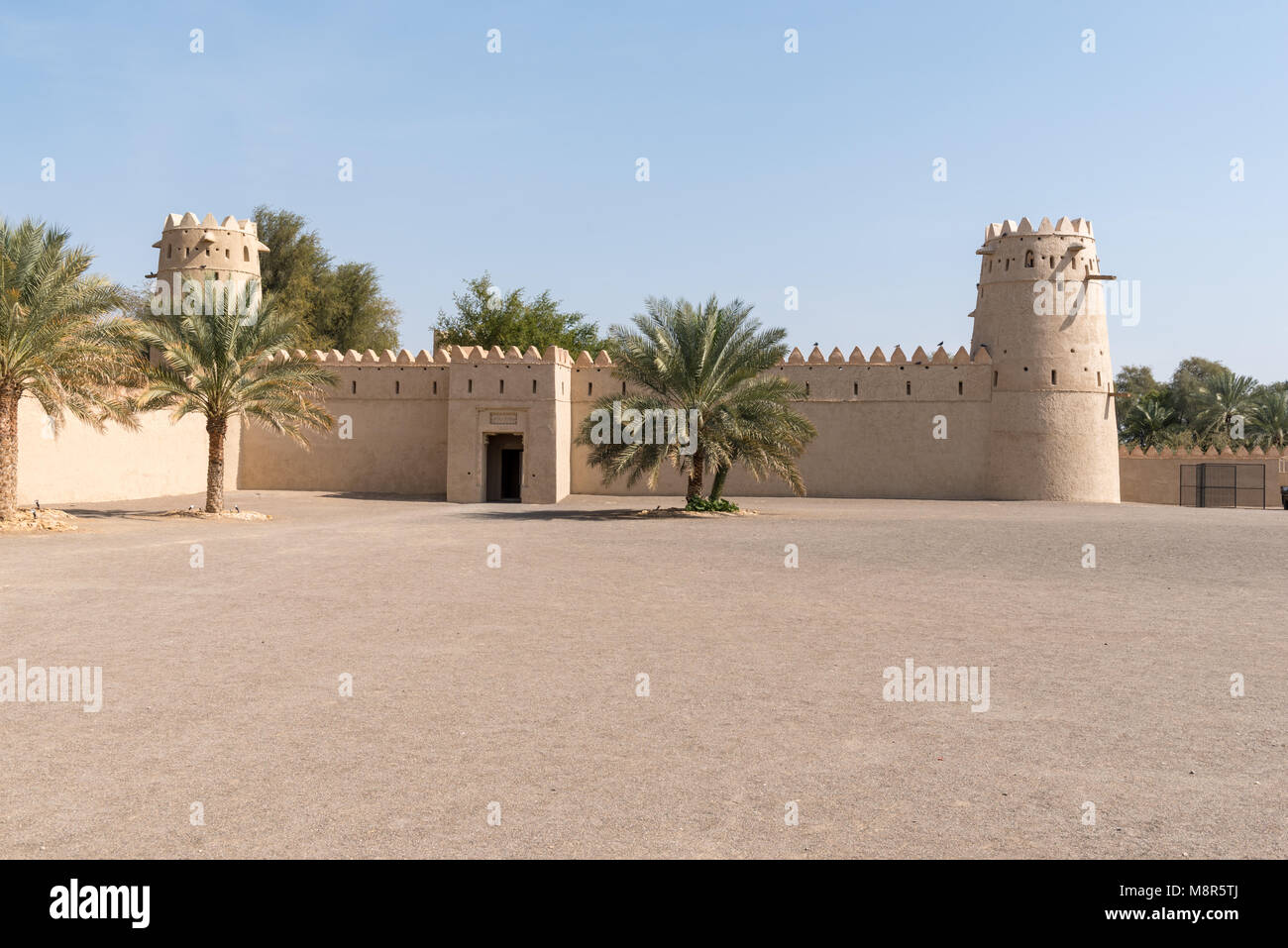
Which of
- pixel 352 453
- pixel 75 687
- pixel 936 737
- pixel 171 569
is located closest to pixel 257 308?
pixel 352 453

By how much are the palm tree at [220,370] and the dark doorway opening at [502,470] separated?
725 cm

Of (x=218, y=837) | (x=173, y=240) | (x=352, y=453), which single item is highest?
(x=173, y=240)

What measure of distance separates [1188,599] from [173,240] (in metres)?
28.5

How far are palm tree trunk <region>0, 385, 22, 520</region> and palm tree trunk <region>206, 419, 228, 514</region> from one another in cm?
387

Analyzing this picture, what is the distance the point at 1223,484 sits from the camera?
32.5 meters

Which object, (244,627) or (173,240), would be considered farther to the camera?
(173,240)

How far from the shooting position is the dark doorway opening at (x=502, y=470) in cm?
2845

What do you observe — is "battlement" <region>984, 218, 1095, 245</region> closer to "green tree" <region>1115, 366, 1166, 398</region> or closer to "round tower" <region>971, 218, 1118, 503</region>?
"round tower" <region>971, 218, 1118, 503</region>

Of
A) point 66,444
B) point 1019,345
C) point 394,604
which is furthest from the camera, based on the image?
point 1019,345

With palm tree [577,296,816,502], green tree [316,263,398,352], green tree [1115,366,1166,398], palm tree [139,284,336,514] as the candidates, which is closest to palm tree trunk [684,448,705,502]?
palm tree [577,296,816,502]

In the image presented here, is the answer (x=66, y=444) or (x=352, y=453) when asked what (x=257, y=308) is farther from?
(x=352, y=453)

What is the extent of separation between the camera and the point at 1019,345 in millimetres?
28547

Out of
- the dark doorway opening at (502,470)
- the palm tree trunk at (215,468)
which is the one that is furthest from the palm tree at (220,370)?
the dark doorway opening at (502,470)

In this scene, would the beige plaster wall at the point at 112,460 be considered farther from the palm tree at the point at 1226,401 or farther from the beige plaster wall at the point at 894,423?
the palm tree at the point at 1226,401
